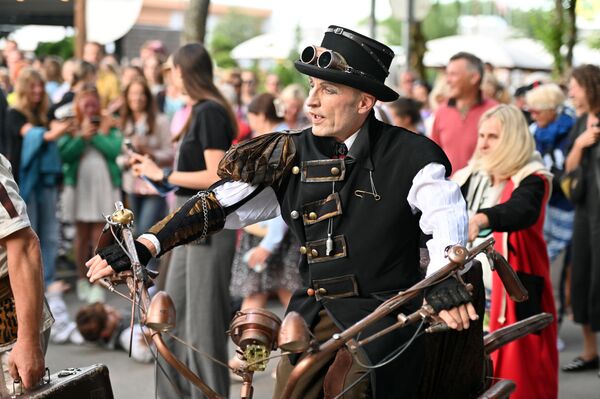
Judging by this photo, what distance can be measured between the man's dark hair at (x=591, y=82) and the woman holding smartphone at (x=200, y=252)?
3.09 meters

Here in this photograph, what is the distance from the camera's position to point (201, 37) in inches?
402

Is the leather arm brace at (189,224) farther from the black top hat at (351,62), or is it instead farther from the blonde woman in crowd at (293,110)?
the blonde woman in crowd at (293,110)

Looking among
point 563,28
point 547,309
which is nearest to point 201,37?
point 547,309

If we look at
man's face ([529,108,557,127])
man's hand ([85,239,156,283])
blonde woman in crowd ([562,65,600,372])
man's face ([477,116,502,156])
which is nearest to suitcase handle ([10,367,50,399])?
man's hand ([85,239,156,283])

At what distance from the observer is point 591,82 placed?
7992 mm

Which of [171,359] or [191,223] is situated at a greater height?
[191,223]

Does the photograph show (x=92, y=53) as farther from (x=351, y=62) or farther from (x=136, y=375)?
(x=351, y=62)

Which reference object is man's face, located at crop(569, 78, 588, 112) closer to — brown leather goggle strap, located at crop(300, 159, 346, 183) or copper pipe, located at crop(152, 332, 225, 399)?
brown leather goggle strap, located at crop(300, 159, 346, 183)

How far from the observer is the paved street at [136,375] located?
7168 mm

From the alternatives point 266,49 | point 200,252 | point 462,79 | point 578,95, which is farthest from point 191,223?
point 266,49

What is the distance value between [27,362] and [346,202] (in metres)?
1.27

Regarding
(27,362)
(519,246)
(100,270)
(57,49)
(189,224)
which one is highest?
(57,49)

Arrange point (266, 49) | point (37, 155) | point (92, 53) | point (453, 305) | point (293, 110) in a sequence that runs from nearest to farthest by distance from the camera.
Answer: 1. point (453, 305)
2. point (37, 155)
3. point (293, 110)
4. point (92, 53)
5. point (266, 49)

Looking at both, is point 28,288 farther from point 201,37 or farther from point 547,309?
point 201,37
